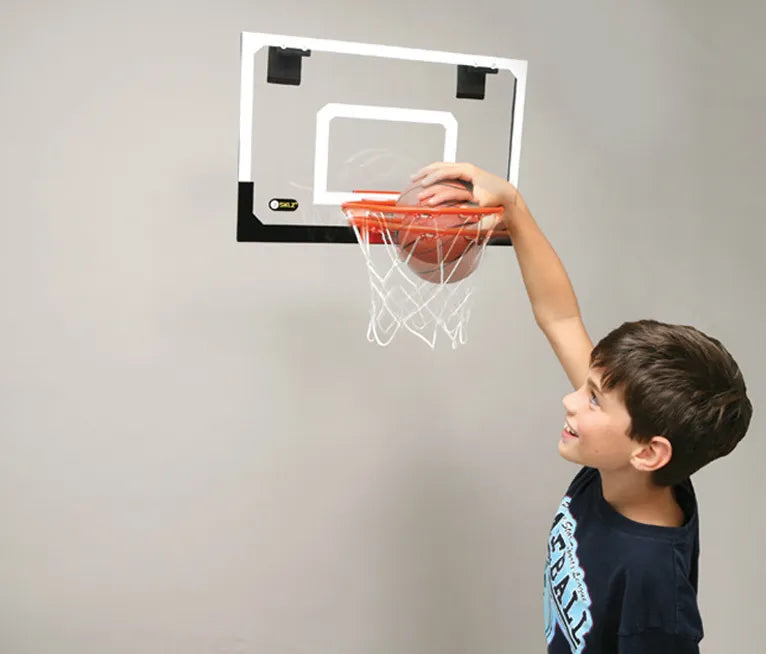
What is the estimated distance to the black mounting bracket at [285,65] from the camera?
1.77 metres

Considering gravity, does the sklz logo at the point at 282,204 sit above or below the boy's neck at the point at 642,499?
above

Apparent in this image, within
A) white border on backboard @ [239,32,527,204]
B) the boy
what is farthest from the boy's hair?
white border on backboard @ [239,32,527,204]

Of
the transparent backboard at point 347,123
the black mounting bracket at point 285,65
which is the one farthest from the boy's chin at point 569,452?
the black mounting bracket at point 285,65

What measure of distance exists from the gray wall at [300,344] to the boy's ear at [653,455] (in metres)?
0.89

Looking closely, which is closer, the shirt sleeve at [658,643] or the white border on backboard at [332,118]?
the shirt sleeve at [658,643]

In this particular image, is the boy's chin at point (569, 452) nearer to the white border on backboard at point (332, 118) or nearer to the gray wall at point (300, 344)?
the white border on backboard at point (332, 118)

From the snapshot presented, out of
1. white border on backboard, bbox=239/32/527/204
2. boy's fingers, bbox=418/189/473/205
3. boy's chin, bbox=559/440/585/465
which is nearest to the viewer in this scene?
boy's chin, bbox=559/440/585/465

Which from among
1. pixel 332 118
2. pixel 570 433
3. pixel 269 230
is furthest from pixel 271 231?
pixel 570 433

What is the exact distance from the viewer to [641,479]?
152 cm

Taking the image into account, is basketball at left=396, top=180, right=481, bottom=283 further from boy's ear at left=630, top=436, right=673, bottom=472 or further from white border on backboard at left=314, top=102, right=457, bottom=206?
boy's ear at left=630, top=436, right=673, bottom=472

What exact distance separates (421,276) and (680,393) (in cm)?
58

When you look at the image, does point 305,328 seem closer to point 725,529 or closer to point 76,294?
point 76,294

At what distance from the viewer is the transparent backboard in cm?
179

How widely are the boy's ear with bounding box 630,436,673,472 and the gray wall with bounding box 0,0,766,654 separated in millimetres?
893
